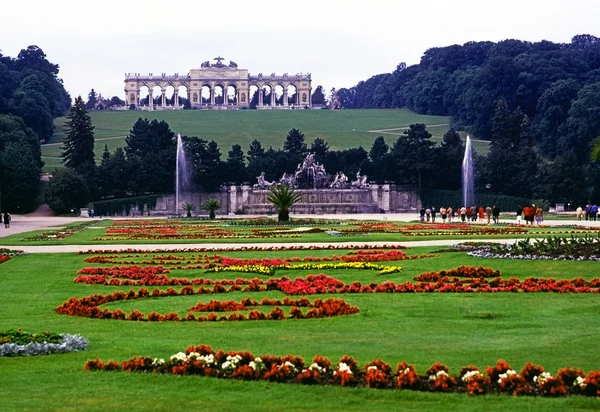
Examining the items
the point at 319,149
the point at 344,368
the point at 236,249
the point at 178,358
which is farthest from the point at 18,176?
the point at 344,368

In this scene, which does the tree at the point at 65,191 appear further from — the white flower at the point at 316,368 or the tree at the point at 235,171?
the white flower at the point at 316,368

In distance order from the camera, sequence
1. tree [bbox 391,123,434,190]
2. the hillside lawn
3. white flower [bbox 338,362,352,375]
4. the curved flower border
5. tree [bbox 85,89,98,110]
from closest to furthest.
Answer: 1. white flower [bbox 338,362,352,375]
2. the curved flower border
3. tree [bbox 391,123,434,190]
4. the hillside lawn
5. tree [bbox 85,89,98,110]

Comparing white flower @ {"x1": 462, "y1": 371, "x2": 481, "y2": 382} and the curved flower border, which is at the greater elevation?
white flower @ {"x1": 462, "y1": 371, "x2": 481, "y2": 382}

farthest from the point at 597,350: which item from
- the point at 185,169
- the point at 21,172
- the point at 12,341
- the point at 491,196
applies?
the point at 185,169

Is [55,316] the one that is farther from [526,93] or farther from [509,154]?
[526,93]

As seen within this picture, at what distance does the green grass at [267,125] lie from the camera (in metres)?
128

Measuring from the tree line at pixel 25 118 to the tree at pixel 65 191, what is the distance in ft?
6.08

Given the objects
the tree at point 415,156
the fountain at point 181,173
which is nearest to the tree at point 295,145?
the tree at point 415,156

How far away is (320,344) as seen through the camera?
1389 centimetres

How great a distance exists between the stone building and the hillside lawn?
74.7 ft

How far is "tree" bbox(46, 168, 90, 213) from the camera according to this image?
87.3 m

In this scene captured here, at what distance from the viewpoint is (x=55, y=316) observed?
17562 millimetres

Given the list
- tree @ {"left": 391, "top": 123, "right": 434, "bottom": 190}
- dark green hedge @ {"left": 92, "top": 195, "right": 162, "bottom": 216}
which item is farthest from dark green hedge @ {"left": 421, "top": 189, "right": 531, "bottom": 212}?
dark green hedge @ {"left": 92, "top": 195, "right": 162, "bottom": 216}

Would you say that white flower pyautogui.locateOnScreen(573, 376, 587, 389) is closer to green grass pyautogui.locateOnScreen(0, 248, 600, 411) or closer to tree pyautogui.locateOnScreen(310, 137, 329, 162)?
green grass pyautogui.locateOnScreen(0, 248, 600, 411)
